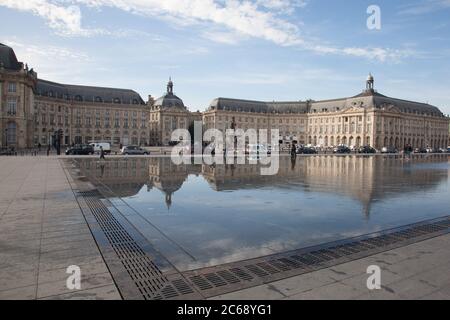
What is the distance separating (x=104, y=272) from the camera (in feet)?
17.5

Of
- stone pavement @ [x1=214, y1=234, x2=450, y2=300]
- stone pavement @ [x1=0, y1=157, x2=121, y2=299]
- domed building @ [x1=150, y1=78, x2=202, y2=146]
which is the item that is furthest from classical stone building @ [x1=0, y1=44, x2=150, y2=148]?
stone pavement @ [x1=214, y1=234, x2=450, y2=300]

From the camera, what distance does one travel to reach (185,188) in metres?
14.7

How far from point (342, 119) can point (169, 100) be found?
219ft

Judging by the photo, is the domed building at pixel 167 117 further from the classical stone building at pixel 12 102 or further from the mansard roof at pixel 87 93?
the classical stone building at pixel 12 102

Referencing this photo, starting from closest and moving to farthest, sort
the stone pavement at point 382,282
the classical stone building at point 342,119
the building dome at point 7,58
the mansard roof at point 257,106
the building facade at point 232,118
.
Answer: the stone pavement at point 382,282 < the building dome at point 7,58 < the building facade at point 232,118 < the classical stone building at point 342,119 < the mansard roof at point 257,106

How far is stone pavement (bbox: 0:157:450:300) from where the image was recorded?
4.63m

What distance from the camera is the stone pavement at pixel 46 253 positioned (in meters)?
4.65

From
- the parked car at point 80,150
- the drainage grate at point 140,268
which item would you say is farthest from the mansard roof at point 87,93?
the drainage grate at point 140,268

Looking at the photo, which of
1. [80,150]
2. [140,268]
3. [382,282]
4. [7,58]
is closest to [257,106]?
[7,58]

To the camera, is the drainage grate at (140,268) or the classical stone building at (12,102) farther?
the classical stone building at (12,102)

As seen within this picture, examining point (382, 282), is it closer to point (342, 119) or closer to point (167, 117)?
point (167, 117)

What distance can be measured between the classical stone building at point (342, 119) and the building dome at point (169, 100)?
45.1ft
